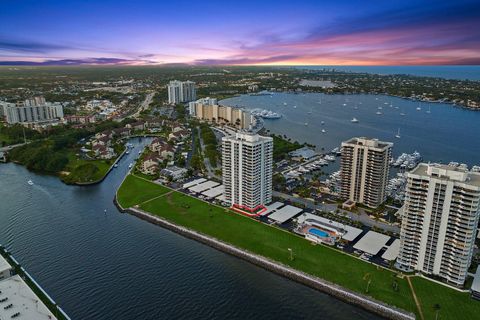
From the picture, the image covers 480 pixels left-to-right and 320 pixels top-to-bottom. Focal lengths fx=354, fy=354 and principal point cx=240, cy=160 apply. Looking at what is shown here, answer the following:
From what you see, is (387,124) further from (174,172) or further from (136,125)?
(174,172)

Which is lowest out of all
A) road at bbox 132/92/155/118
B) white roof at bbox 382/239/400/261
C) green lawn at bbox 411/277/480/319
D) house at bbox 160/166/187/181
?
green lawn at bbox 411/277/480/319

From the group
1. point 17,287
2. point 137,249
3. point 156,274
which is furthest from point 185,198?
point 17,287

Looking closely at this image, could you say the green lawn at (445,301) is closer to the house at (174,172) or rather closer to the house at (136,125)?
the house at (174,172)

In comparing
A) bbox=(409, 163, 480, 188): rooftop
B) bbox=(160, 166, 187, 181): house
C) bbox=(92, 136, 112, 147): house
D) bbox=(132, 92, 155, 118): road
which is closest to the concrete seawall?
bbox=(409, 163, 480, 188): rooftop

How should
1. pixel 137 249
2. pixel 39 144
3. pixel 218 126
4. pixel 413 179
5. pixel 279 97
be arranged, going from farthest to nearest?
pixel 279 97, pixel 218 126, pixel 39 144, pixel 137 249, pixel 413 179

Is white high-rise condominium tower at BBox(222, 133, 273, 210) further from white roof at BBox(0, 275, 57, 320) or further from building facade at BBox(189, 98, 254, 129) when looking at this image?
building facade at BBox(189, 98, 254, 129)

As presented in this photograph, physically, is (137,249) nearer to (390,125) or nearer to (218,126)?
(218,126)

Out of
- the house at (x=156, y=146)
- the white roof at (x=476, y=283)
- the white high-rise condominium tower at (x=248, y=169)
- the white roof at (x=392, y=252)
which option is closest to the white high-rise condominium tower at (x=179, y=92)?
the house at (x=156, y=146)
